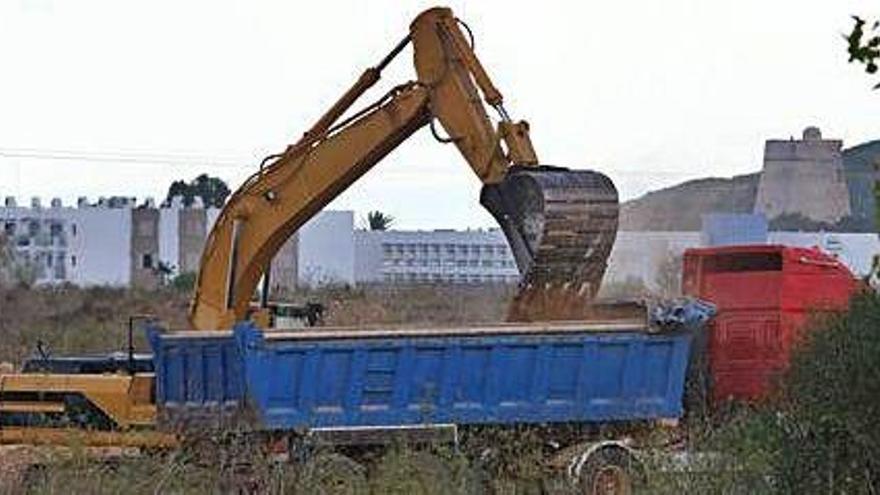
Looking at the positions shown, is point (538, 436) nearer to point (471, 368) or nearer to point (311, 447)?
point (471, 368)

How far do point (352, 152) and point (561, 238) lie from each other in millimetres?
3135

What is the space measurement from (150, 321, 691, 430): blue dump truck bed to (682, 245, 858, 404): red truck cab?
55.3 inches

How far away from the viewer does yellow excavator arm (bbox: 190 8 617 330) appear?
2120 centimetres

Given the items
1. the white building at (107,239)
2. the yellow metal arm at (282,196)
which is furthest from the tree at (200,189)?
the yellow metal arm at (282,196)

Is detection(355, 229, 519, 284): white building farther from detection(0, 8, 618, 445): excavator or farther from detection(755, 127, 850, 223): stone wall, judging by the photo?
detection(0, 8, 618, 445): excavator

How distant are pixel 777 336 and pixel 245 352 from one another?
5.33 meters

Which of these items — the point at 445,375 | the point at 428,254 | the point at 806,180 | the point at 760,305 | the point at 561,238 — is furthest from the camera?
the point at 806,180

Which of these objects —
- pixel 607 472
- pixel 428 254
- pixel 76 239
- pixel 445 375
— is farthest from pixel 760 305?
pixel 76 239

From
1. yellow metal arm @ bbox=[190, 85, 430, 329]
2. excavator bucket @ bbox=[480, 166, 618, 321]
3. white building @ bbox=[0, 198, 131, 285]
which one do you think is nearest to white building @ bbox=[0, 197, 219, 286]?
white building @ bbox=[0, 198, 131, 285]

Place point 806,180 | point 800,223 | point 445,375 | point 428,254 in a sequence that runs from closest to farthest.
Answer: point 445,375
point 428,254
point 800,223
point 806,180

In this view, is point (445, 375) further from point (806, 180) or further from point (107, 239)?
point (806, 180)

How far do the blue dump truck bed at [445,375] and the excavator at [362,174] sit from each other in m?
1.79

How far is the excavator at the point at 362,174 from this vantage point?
19766 millimetres

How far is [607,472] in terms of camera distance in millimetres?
16328
